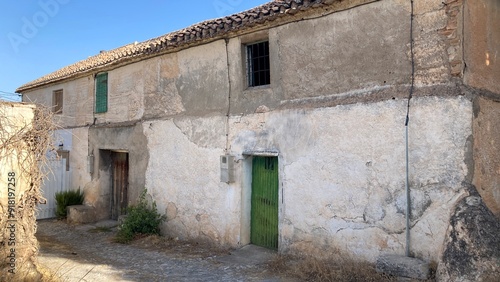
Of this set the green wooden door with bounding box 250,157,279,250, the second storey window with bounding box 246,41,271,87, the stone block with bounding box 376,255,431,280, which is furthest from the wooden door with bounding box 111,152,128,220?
the stone block with bounding box 376,255,431,280

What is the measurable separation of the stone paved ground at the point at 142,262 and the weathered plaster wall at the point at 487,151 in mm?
3321

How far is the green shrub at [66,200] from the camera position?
1267 cm

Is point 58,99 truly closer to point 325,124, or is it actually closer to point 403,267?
point 325,124

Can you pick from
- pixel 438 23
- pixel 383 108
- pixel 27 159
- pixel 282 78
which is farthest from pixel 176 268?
pixel 438 23

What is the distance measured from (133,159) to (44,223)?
4.06 metres

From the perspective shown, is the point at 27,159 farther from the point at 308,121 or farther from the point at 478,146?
the point at 478,146

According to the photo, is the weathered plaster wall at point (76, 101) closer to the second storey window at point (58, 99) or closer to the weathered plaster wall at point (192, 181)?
the second storey window at point (58, 99)

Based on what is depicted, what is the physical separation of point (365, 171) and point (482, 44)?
2.66m

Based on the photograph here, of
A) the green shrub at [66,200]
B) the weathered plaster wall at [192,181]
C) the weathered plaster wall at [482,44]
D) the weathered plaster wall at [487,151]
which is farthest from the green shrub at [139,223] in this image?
the weathered plaster wall at [482,44]

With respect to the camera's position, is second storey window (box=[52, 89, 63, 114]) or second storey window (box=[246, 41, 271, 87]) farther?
second storey window (box=[52, 89, 63, 114])

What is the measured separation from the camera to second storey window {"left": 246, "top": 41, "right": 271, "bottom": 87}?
8164 millimetres

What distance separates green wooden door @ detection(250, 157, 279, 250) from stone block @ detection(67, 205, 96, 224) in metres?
6.17

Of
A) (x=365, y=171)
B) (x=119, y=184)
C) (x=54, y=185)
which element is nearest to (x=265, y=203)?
(x=365, y=171)

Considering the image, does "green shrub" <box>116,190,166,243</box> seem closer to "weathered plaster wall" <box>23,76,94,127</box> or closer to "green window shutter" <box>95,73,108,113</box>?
"green window shutter" <box>95,73,108,113</box>
